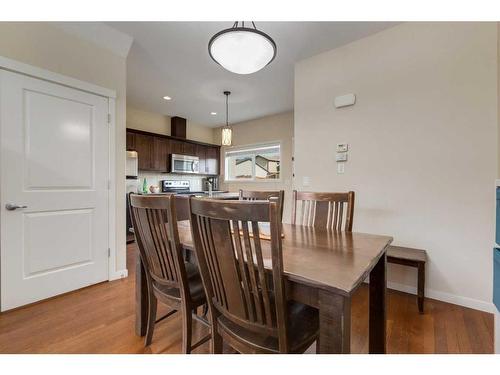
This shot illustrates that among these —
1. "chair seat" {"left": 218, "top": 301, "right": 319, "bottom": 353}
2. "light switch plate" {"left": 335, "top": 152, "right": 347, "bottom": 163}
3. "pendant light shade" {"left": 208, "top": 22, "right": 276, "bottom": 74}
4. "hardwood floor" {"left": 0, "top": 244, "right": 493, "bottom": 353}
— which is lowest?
"hardwood floor" {"left": 0, "top": 244, "right": 493, "bottom": 353}

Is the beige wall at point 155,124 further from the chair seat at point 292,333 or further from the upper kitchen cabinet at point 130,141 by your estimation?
the chair seat at point 292,333

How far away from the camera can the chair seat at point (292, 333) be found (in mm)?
907

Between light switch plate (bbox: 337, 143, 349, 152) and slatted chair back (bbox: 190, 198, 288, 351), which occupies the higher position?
light switch plate (bbox: 337, 143, 349, 152)

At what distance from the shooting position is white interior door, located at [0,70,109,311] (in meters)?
1.85

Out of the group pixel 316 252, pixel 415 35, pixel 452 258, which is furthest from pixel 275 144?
pixel 316 252

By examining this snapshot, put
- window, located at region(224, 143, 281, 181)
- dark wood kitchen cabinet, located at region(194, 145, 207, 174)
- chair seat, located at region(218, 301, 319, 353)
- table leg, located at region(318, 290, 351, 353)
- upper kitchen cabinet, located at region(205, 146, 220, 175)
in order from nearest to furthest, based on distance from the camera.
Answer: table leg, located at region(318, 290, 351, 353)
chair seat, located at region(218, 301, 319, 353)
window, located at region(224, 143, 281, 181)
dark wood kitchen cabinet, located at region(194, 145, 207, 174)
upper kitchen cabinet, located at region(205, 146, 220, 175)

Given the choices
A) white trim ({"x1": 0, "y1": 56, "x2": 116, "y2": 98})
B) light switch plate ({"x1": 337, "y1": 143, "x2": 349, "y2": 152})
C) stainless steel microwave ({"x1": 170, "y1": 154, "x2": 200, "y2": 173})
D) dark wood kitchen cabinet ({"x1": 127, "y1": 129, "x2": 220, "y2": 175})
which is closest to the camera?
white trim ({"x1": 0, "y1": 56, "x2": 116, "y2": 98})

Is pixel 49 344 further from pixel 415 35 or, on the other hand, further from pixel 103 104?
pixel 415 35

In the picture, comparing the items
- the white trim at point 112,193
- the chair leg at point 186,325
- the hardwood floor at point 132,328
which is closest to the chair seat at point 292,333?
the chair leg at point 186,325

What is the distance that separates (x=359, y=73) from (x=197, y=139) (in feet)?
13.5

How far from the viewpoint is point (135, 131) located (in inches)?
167

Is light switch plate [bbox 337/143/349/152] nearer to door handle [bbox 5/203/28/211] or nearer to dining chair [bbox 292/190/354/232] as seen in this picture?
dining chair [bbox 292/190/354/232]

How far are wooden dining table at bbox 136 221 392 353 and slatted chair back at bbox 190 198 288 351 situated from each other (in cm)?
9

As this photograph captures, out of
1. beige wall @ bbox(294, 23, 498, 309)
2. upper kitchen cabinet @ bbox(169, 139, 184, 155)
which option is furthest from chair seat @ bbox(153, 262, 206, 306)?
upper kitchen cabinet @ bbox(169, 139, 184, 155)
